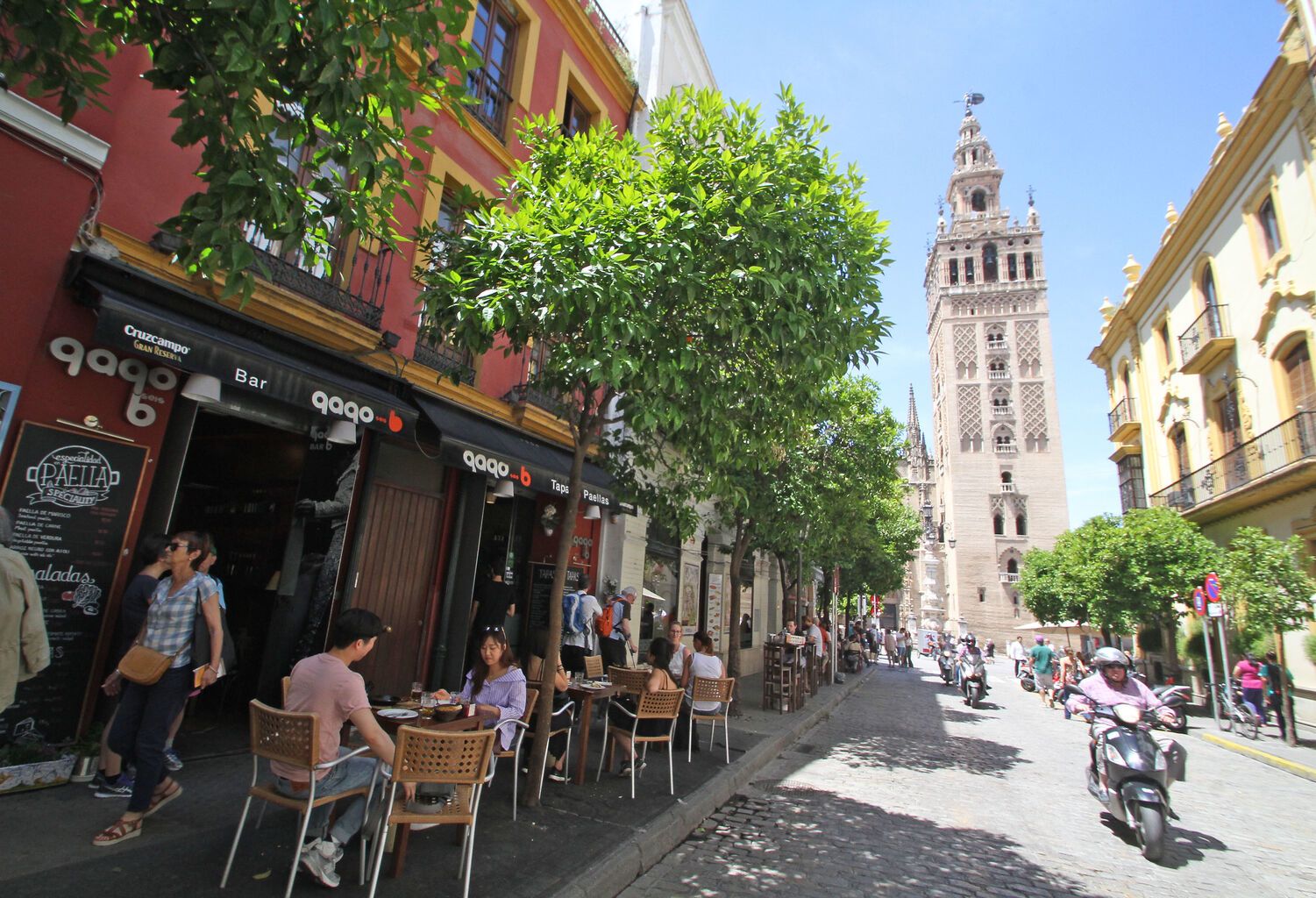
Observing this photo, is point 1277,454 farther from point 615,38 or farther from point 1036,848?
point 615,38

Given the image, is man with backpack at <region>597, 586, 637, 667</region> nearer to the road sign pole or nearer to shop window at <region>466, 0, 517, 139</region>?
shop window at <region>466, 0, 517, 139</region>

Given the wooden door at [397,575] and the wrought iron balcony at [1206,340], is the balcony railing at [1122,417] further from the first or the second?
the wooden door at [397,575]

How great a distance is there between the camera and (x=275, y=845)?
3969 mm

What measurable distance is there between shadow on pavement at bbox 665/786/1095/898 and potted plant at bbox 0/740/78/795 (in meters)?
4.48

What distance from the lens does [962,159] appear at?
237ft

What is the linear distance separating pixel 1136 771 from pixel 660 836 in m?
4.23

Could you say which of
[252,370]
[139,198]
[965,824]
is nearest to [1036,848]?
[965,824]

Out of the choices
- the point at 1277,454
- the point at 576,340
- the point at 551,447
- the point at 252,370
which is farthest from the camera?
the point at 1277,454

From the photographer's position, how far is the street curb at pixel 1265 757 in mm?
9797

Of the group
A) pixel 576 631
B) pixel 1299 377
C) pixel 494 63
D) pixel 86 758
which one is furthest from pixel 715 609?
pixel 1299 377

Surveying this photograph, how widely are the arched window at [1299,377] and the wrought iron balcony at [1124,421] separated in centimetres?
961

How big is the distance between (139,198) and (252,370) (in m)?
1.84

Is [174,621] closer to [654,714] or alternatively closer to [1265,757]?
[654,714]

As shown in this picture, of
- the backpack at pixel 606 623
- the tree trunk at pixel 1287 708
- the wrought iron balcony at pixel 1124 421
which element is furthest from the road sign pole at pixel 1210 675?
the backpack at pixel 606 623
